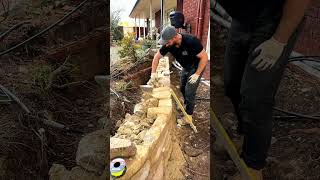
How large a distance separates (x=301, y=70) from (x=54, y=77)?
1.13m

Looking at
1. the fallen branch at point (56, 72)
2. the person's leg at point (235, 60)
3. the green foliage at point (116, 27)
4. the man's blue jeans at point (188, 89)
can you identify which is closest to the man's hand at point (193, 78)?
the man's blue jeans at point (188, 89)

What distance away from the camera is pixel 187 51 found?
1.94 metres

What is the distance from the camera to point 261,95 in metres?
1.10

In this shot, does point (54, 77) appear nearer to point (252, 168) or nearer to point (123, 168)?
point (123, 168)

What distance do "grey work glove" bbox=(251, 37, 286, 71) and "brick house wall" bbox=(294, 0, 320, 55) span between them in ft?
0.40

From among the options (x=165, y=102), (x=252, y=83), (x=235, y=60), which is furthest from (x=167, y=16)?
(x=252, y=83)

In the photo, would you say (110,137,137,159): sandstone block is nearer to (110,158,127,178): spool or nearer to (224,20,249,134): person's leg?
(110,158,127,178): spool

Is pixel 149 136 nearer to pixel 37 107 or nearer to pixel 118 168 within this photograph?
pixel 118 168

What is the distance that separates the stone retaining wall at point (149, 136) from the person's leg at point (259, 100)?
77 cm

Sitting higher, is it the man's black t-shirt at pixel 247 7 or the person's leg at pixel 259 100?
the man's black t-shirt at pixel 247 7

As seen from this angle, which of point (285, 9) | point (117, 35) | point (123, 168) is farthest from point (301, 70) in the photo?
point (117, 35)

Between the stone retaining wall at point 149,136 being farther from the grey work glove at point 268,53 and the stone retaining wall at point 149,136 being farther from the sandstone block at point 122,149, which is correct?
the grey work glove at point 268,53

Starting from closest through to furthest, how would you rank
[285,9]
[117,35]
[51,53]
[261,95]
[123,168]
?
[285,9], [261,95], [51,53], [123,168], [117,35]

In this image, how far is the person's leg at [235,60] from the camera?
1.11 meters
